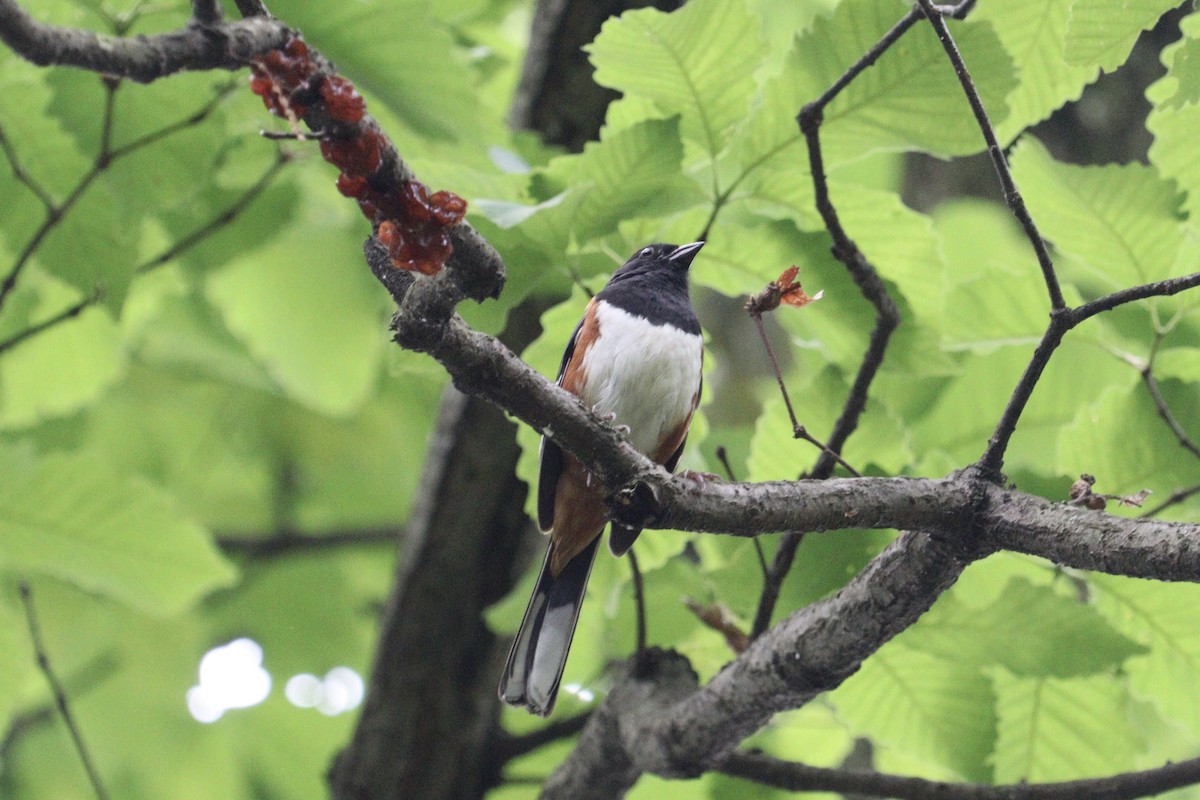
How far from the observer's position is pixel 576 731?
136 inches

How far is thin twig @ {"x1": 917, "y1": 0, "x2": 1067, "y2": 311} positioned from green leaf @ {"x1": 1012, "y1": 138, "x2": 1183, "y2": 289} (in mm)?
721

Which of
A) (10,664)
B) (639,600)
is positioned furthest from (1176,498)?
(10,664)

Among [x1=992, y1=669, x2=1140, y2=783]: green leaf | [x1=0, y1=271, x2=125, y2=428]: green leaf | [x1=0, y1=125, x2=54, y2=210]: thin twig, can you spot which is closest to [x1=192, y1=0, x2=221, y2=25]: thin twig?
[x1=0, y1=125, x2=54, y2=210]: thin twig

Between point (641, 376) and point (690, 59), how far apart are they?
1068 mm

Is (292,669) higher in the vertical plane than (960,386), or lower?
lower

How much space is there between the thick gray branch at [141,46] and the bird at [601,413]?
1494 millimetres

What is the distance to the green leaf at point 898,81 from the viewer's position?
216cm

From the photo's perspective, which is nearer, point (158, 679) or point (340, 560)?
point (158, 679)

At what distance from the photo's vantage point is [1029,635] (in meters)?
2.27

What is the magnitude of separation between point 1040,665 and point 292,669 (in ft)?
10.5

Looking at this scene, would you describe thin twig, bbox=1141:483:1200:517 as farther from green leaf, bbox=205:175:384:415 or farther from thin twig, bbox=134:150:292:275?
green leaf, bbox=205:175:384:415

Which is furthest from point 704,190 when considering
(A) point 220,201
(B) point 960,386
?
(A) point 220,201

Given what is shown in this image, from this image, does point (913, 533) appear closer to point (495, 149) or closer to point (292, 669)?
point (495, 149)

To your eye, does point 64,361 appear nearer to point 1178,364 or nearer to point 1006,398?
point 1006,398
